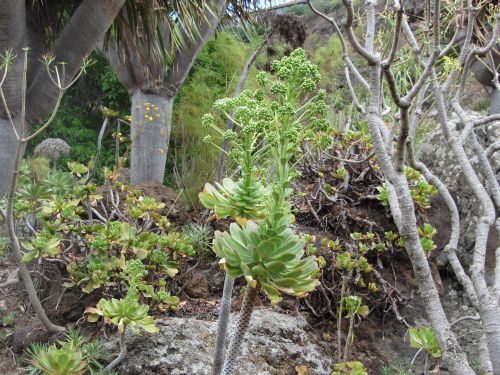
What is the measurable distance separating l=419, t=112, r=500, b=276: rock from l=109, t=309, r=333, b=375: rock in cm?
172

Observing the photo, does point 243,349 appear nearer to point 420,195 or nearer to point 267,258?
point 267,258

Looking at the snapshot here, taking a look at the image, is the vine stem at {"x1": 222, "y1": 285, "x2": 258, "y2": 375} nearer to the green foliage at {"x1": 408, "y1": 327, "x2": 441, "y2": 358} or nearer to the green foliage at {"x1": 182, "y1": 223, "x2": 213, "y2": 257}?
the green foliage at {"x1": 408, "y1": 327, "x2": 441, "y2": 358}

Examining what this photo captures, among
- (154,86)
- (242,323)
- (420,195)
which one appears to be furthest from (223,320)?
(154,86)

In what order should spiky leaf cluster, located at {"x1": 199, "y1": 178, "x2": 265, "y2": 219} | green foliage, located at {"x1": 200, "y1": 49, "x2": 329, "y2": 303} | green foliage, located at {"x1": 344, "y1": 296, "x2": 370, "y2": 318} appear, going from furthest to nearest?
green foliage, located at {"x1": 344, "y1": 296, "x2": 370, "y2": 318}
spiky leaf cluster, located at {"x1": 199, "y1": 178, "x2": 265, "y2": 219}
green foliage, located at {"x1": 200, "y1": 49, "x2": 329, "y2": 303}

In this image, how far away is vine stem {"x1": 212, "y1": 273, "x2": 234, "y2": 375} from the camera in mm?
2027

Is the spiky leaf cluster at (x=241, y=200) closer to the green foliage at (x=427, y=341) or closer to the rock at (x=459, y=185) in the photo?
the green foliage at (x=427, y=341)

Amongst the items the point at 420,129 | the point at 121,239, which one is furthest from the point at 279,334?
the point at 420,129

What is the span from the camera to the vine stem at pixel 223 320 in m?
2.03

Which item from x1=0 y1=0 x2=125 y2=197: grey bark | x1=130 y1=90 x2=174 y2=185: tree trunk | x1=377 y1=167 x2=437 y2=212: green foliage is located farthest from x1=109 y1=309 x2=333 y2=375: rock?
x1=130 y1=90 x2=174 y2=185: tree trunk

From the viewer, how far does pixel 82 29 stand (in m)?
3.92

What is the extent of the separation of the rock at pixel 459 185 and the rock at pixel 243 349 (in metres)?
1.72

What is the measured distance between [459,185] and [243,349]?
8.77ft

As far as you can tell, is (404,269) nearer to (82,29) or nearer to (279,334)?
(279,334)

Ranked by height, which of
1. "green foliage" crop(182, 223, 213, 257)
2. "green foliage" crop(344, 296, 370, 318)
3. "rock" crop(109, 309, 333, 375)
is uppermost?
"green foliage" crop(182, 223, 213, 257)
